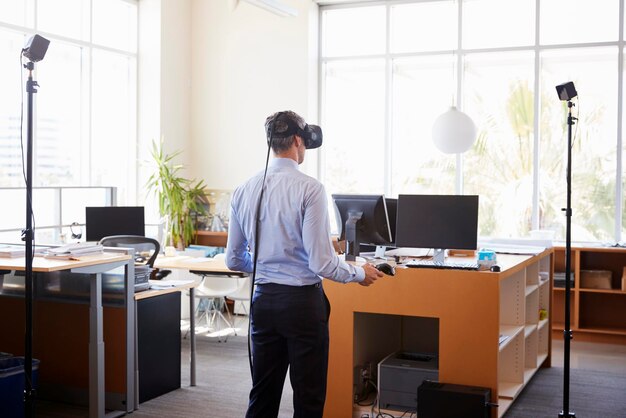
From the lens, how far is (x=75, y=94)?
830 centimetres

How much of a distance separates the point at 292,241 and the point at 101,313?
181cm

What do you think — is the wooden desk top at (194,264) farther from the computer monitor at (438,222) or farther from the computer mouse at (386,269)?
the computer mouse at (386,269)

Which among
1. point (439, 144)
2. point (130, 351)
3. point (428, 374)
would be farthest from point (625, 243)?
point (130, 351)

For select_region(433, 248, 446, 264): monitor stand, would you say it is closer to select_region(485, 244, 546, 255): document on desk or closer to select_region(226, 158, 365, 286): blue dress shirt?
select_region(485, 244, 546, 255): document on desk

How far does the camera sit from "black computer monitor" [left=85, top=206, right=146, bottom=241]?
697 centimetres

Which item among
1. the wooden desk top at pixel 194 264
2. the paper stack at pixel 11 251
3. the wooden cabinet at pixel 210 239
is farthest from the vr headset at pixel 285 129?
the wooden cabinet at pixel 210 239

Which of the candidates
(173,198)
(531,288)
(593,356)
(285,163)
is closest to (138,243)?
(173,198)

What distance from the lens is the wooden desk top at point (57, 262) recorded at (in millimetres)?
4268

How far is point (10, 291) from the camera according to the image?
545cm

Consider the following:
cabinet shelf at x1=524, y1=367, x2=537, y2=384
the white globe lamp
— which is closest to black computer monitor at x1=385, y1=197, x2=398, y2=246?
cabinet shelf at x1=524, y1=367, x2=537, y2=384

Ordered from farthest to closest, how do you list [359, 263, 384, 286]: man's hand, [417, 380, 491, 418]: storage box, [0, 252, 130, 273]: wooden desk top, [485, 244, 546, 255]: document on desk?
1. [485, 244, 546, 255]: document on desk
2. [0, 252, 130, 273]: wooden desk top
3. [417, 380, 491, 418]: storage box
4. [359, 263, 384, 286]: man's hand

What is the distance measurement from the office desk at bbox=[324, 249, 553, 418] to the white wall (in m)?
3.94

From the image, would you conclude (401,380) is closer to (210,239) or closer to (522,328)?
(522,328)

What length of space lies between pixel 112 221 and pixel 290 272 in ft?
13.7
